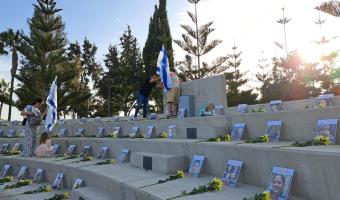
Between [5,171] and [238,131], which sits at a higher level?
[238,131]

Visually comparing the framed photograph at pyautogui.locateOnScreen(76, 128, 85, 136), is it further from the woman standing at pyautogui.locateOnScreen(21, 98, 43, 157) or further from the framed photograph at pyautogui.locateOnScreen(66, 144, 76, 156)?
→ the framed photograph at pyautogui.locateOnScreen(66, 144, 76, 156)

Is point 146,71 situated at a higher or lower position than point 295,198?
higher

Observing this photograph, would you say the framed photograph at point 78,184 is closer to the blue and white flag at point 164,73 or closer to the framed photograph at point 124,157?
the framed photograph at point 124,157

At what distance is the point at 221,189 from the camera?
332 centimetres

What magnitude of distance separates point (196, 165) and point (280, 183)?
4.71 feet

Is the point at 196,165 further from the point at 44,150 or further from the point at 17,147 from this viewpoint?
the point at 17,147

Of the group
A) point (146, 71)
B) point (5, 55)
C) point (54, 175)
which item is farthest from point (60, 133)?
point (5, 55)

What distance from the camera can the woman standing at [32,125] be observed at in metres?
8.25

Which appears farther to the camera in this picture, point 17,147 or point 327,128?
point 17,147

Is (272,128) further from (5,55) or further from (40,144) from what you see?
(5,55)

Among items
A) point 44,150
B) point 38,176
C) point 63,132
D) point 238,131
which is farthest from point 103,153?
point 63,132

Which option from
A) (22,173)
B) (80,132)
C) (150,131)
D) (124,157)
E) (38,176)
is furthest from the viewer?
(80,132)

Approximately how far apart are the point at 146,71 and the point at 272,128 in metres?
23.2

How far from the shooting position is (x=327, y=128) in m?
3.36
